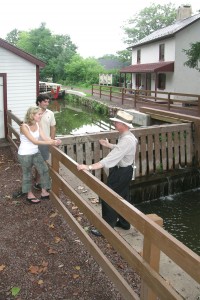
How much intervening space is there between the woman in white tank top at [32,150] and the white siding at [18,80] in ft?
19.4

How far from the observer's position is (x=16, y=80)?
1123cm

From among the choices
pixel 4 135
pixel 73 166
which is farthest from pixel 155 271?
pixel 4 135

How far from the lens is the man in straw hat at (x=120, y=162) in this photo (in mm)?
4312

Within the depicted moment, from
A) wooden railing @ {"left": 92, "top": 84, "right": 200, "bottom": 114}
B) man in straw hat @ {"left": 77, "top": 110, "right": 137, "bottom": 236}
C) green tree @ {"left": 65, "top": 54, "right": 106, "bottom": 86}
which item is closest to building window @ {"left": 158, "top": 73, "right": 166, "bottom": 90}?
wooden railing @ {"left": 92, "top": 84, "right": 200, "bottom": 114}

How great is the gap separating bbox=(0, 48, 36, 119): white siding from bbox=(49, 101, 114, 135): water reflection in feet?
22.0

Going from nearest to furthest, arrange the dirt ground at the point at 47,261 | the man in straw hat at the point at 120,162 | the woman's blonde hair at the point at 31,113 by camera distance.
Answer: the dirt ground at the point at 47,261, the man in straw hat at the point at 120,162, the woman's blonde hair at the point at 31,113

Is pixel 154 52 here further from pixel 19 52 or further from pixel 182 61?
pixel 19 52

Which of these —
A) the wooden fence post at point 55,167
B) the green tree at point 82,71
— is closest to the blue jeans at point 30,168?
the wooden fence post at point 55,167

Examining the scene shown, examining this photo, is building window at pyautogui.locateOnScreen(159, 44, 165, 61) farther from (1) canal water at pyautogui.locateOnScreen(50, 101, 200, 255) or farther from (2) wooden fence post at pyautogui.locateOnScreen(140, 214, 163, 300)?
(2) wooden fence post at pyautogui.locateOnScreen(140, 214, 163, 300)

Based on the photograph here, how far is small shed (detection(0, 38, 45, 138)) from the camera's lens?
10922 mm

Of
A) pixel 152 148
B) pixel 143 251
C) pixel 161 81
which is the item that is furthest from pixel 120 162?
pixel 161 81

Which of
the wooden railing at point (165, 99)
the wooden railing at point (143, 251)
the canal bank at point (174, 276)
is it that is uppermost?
the wooden railing at point (165, 99)

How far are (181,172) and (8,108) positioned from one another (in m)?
5.87

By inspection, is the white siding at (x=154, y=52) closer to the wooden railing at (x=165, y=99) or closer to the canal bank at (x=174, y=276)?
the wooden railing at (x=165, y=99)
